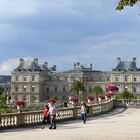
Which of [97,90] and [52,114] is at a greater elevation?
[97,90]

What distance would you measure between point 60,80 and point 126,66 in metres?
26.5

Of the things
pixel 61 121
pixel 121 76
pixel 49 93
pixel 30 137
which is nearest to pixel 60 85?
pixel 49 93

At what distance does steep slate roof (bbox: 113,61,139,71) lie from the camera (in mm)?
187375

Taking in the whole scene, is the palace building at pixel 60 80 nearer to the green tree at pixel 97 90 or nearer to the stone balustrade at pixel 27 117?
the green tree at pixel 97 90

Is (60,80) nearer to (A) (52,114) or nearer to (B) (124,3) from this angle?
(A) (52,114)

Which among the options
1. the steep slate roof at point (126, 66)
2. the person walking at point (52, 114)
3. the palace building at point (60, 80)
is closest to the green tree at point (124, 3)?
the person walking at point (52, 114)

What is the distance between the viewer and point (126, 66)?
618 feet

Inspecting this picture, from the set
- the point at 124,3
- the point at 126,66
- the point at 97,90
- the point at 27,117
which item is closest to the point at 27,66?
the point at 97,90

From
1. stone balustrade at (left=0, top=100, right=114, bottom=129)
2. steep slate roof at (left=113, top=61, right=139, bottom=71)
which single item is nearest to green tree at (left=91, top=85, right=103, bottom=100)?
steep slate roof at (left=113, top=61, right=139, bottom=71)

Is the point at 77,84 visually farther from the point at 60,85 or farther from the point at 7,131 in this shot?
the point at 7,131

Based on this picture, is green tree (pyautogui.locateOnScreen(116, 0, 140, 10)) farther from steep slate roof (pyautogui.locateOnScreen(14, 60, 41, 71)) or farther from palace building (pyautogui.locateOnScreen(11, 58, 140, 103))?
steep slate roof (pyautogui.locateOnScreen(14, 60, 41, 71))

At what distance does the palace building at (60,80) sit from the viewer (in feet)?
614

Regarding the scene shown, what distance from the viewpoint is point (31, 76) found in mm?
192500

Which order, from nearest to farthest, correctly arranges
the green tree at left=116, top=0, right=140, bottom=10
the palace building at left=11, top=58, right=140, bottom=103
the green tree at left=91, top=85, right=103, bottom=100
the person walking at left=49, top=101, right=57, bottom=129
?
the green tree at left=116, top=0, right=140, bottom=10, the person walking at left=49, top=101, right=57, bottom=129, the green tree at left=91, top=85, right=103, bottom=100, the palace building at left=11, top=58, right=140, bottom=103
